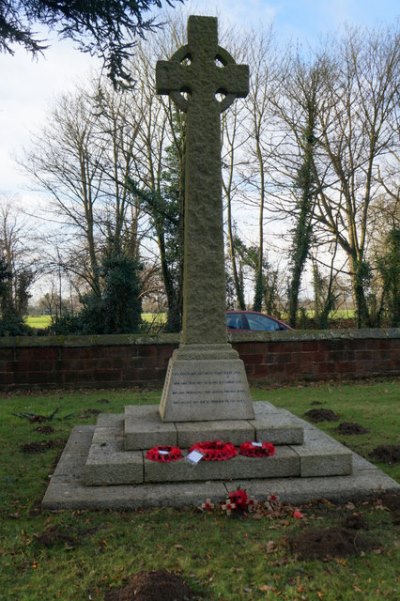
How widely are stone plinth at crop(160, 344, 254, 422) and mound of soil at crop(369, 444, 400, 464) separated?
133 centimetres

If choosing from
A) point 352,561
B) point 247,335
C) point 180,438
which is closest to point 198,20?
point 180,438

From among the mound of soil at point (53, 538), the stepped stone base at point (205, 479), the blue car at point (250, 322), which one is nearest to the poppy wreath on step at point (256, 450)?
the stepped stone base at point (205, 479)

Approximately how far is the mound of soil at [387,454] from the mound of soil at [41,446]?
3324mm

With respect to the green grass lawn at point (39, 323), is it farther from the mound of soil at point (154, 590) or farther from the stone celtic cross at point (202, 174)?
the mound of soil at point (154, 590)

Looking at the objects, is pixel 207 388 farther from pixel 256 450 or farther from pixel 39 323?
pixel 39 323

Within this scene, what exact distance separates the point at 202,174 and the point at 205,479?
2881 mm

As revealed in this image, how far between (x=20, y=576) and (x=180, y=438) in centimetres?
197

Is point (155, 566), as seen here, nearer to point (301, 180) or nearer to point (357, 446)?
point (357, 446)

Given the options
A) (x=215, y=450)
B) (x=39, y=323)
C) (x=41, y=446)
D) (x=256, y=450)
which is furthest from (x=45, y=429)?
(x=39, y=323)

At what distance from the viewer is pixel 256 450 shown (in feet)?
16.0

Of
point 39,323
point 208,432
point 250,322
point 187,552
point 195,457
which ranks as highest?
point 39,323

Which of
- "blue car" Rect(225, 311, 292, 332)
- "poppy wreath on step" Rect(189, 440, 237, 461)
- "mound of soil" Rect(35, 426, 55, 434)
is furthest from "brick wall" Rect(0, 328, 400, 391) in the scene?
"poppy wreath on step" Rect(189, 440, 237, 461)

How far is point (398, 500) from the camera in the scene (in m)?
4.41

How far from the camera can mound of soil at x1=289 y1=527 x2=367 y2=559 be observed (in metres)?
3.54
